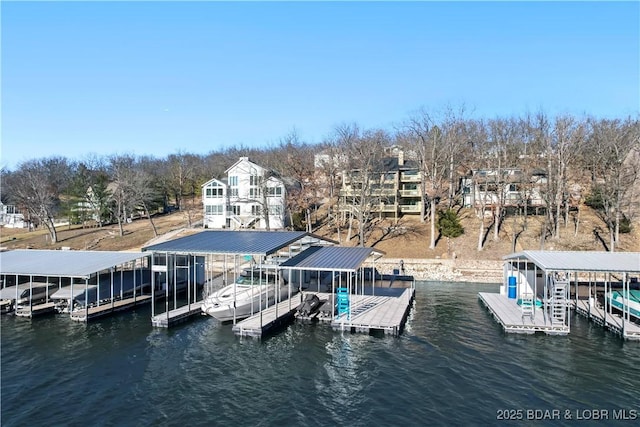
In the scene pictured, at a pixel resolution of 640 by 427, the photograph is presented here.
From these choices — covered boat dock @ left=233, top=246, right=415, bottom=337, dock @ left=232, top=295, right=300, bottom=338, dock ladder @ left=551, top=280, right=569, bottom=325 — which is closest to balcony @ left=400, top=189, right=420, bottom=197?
covered boat dock @ left=233, top=246, right=415, bottom=337

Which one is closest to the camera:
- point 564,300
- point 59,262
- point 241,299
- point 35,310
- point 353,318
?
point 564,300

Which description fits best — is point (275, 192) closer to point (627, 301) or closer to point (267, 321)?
point (267, 321)

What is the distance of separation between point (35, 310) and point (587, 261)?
31460mm

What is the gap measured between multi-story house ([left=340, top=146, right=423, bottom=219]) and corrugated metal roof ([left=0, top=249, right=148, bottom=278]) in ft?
84.2

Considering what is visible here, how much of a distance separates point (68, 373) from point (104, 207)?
52038 mm

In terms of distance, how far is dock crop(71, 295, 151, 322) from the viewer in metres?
24.8

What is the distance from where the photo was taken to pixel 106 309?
85.5ft

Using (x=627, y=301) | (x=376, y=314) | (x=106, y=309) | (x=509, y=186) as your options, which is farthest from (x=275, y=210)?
(x=627, y=301)

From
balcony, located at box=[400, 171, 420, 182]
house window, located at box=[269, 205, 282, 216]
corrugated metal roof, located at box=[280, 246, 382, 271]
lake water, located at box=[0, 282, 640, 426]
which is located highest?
balcony, located at box=[400, 171, 420, 182]

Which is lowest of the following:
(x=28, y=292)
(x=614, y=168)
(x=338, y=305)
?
(x=338, y=305)

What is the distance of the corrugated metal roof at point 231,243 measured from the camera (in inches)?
942

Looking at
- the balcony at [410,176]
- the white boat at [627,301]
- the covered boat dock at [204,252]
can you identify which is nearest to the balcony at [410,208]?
the balcony at [410,176]

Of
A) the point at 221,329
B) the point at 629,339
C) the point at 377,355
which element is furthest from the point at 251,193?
the point at 629,339

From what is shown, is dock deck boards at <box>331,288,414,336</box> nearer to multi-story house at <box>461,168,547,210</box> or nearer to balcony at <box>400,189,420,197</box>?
multi-story house at <box>461,168,547,210</box>
